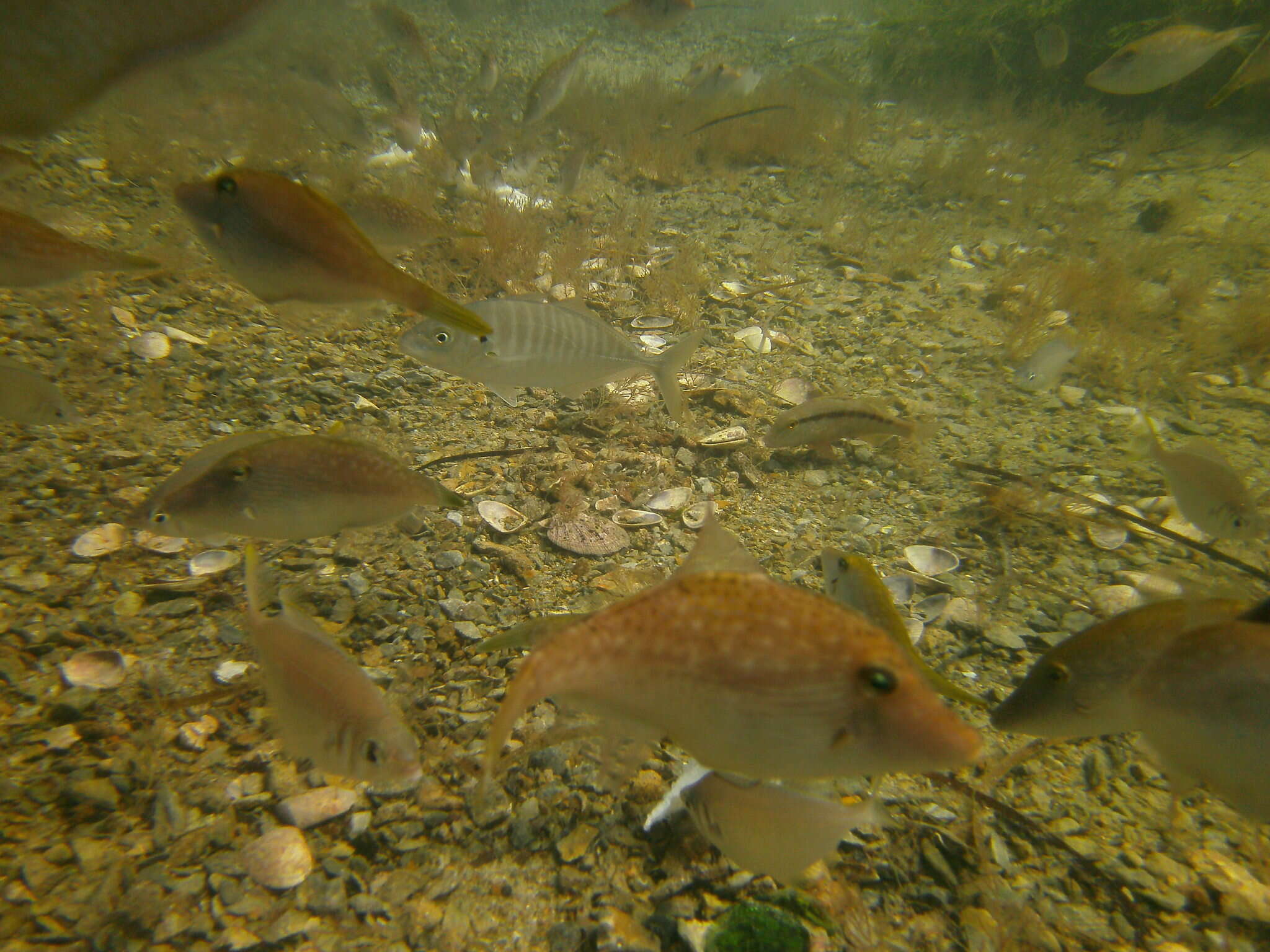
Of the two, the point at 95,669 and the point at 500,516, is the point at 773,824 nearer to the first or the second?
the point at 500,516

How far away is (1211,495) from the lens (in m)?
3.04

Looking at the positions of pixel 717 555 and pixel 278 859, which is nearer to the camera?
pixel 717 555

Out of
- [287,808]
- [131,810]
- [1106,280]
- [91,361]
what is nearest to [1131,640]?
[287,808]

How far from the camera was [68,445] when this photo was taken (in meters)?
2.84

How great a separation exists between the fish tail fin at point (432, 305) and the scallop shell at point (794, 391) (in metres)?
3.39

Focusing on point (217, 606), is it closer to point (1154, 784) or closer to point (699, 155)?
point (1154, 784)

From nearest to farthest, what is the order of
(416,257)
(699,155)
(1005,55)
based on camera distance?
(416,257), (699,155), (1005,55)

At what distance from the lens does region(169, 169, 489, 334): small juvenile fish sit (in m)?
1.89

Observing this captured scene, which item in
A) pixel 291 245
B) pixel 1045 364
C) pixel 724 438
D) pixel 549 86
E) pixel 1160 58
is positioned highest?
pixel 1160 58

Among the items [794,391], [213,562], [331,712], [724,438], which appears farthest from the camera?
[794,391]

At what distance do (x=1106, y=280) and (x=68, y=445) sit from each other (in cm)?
964

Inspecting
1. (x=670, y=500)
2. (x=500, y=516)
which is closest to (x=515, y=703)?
(x=500, y=516)

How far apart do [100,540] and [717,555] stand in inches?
114

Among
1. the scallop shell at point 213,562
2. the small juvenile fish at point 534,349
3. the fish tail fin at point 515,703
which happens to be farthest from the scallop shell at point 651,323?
the fish tail fin at point 515,703
